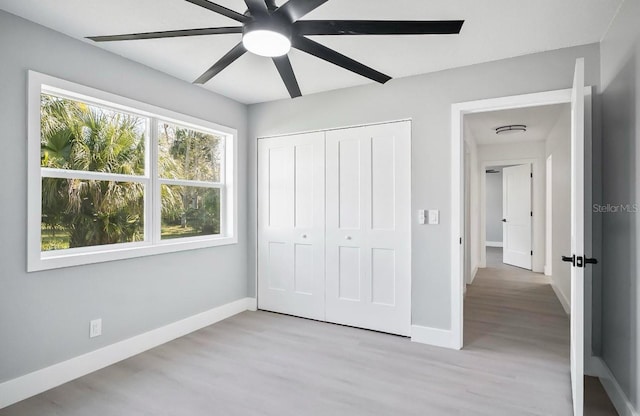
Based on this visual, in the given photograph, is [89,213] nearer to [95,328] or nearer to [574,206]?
[95,328]

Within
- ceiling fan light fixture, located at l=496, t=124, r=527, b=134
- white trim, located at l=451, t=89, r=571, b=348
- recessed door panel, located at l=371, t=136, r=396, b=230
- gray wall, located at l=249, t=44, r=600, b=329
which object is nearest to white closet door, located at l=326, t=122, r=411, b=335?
recessed door panel, located at l=371, t=136, r=396, b=230

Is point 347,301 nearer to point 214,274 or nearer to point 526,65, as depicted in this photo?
point 214,274

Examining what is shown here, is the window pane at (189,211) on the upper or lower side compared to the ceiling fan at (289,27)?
lower

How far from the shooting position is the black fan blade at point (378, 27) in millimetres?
1488

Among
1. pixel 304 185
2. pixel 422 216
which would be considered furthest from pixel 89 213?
pixel 422 216

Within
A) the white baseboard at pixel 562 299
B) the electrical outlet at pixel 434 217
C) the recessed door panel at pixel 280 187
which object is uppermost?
the recessed door panel at pixel 280 187

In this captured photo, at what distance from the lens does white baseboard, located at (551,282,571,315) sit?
13.2 feet

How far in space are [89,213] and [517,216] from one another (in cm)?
754

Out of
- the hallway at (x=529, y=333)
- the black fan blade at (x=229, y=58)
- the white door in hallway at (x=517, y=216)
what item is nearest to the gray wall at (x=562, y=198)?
the hallway at (x=529, y=333)

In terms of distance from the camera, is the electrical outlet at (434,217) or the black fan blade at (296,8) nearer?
the black fan blade at (296,8)

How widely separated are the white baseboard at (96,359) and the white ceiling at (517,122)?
4.14 meters

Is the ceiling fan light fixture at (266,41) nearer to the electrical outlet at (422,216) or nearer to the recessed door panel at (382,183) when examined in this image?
the recessed door panel at (382,183)

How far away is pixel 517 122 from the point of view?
4973mm

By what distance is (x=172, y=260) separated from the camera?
330cm
